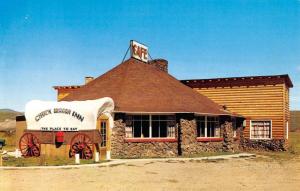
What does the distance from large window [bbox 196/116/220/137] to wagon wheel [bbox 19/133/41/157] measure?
10711 mm

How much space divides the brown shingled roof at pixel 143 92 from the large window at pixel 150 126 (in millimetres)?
647

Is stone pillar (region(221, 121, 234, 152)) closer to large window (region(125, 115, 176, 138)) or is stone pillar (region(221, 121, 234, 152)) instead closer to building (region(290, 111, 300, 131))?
large window (region(125, 115, 176, 138))

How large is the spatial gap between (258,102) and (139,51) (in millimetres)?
10733

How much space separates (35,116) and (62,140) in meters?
2.89

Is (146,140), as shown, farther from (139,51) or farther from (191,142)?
(139,51)

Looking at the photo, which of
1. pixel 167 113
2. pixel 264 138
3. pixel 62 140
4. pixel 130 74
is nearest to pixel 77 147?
pixel 62 140

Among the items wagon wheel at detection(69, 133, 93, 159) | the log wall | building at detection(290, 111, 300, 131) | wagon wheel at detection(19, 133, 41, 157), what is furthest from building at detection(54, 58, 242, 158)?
building at detection(290, 111, 300, 131)

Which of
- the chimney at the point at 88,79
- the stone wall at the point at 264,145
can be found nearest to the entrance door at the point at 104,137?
the stone wall at the point at 264,145

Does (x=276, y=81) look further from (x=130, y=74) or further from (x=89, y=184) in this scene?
(x=89, y=184)

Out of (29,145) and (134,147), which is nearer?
(29,145)

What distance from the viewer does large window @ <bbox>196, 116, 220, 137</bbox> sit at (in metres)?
29.4

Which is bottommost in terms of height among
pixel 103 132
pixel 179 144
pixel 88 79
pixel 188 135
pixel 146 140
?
pixel 179 144

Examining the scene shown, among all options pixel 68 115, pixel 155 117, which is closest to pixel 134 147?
pixel 155 117

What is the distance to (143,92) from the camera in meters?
29.5
